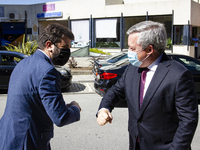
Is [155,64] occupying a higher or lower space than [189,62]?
higher

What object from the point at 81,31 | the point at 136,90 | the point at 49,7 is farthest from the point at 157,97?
the point at 49,7

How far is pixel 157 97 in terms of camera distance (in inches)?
81.8

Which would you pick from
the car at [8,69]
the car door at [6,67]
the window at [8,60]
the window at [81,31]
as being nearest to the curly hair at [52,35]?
the car at [8,69]

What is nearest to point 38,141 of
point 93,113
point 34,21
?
point 93,113

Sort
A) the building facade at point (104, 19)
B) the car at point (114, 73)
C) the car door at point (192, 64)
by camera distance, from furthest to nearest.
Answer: the building facade at point (104, 19)
the car door at point (192, 64)
the car at point (114, 73)

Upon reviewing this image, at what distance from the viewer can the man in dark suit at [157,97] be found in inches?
78.4

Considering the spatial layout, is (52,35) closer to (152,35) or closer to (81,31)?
(152,35)

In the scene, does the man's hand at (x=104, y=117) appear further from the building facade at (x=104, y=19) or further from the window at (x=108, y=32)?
the window at (x=108, y=32)

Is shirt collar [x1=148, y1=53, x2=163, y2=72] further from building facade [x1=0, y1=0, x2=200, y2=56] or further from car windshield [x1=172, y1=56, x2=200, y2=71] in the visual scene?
building facade [x1=0, y1=0, x2=200, y2=56]

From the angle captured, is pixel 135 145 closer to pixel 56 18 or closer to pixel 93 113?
pixel 93 113

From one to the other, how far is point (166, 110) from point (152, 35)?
→ 664mm

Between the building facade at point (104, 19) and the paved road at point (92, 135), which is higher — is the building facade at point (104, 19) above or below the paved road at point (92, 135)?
above

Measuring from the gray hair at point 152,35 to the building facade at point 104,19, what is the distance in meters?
18.6

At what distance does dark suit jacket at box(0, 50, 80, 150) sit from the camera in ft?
6.19
